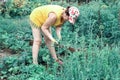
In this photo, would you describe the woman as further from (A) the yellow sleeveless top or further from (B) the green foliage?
(B) the green foliage

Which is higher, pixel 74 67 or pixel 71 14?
pixel 71 14

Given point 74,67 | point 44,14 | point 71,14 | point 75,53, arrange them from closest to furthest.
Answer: point 74,67, point 75,53, point 71,14, point 44,14

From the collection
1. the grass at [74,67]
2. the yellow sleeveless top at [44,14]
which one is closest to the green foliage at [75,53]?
the grass at [74,67]

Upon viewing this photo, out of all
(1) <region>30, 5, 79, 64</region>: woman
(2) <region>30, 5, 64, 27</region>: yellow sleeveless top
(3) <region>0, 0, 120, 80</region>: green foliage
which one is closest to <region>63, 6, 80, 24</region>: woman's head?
(1) <region>30, 5, 79, 64</region>: woman

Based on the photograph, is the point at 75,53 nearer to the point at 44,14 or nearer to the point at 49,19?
the point at 49,19

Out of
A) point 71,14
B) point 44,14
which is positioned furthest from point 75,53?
point 44,14

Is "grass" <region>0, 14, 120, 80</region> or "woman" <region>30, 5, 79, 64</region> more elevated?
"woman" <region>30, 5, 79, 64</region>

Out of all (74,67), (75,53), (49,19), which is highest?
(49,19)

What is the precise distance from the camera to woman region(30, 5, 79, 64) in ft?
20.1

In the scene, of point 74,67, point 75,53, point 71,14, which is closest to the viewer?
point 74,67

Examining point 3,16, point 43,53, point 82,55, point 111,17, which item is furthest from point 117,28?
point 3,16

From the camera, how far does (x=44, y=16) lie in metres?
6.38

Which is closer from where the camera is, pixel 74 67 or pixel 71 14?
pixel 74 67

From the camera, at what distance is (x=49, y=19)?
242 inches
